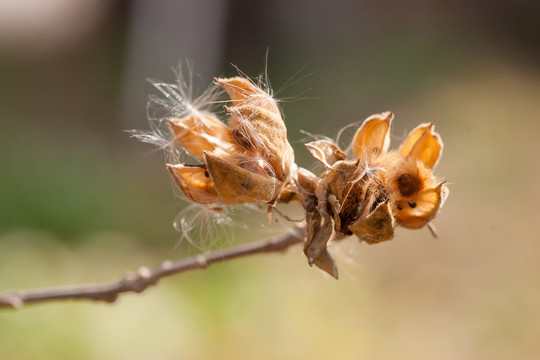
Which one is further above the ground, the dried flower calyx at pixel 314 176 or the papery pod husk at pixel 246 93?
the papery pod husk at pixel 246 93

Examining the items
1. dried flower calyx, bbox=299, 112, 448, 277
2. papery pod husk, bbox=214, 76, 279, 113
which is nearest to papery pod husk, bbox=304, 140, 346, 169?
dried flower calyx, bbox=299, 112, 448, 277

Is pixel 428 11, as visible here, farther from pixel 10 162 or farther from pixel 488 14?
pixel 10 162

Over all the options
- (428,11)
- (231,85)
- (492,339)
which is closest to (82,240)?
(492,339)

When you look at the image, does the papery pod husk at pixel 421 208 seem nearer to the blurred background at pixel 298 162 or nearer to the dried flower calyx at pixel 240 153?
the dried flower calyx at pixel 240 153

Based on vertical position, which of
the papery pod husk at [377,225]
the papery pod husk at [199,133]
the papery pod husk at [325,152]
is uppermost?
the papery pod husk at [325,152]

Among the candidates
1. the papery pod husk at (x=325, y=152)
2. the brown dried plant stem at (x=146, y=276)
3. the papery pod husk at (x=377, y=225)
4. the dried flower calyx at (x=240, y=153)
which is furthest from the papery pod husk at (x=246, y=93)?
the brown dried plant stem at (x=146, y=276)

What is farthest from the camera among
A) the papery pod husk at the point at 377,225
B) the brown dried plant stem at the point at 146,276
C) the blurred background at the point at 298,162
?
the blurred background at the point at 298,162

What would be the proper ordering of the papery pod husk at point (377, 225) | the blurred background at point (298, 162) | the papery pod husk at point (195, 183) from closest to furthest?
the papery pod husk at point (377, 225) → the papery pod husk at point (195, 183) → the blurred background at point (298, 162)
